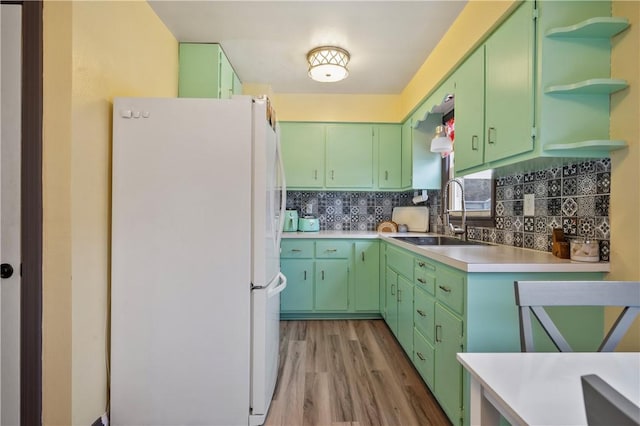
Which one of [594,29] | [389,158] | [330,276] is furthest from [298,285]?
[594,29]

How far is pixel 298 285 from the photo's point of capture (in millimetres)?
3008

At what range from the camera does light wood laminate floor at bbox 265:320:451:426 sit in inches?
63.7

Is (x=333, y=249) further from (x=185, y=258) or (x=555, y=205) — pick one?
(x=555, y=205)

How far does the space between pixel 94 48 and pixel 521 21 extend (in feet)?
6.60

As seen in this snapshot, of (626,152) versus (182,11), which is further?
(182,11)

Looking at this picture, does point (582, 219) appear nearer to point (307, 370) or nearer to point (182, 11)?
point (307, 370)

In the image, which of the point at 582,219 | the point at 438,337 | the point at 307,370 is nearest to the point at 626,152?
the point at 582,219

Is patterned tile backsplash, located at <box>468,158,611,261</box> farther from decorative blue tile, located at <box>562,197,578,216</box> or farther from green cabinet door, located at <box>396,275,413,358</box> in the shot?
green cabinet door, located at <box>396,275,413,358</box>

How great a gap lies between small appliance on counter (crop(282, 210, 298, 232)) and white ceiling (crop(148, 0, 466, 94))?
141cm

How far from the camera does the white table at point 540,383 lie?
52 centimetres

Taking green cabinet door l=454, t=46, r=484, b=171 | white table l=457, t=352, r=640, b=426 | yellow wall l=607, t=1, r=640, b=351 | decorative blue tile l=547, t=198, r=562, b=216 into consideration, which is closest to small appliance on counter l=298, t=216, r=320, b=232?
green cabinet door l=454, t=46, r=484, b=171

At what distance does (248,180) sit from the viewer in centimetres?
149

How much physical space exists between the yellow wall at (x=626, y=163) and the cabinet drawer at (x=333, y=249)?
1996 millimetres

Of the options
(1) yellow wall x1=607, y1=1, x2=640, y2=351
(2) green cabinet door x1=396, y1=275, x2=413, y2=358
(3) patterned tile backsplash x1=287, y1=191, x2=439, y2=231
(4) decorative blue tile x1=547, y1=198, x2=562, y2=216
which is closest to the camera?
(1) yellow wall x1=607, y1=1, x2=640, y2=351
